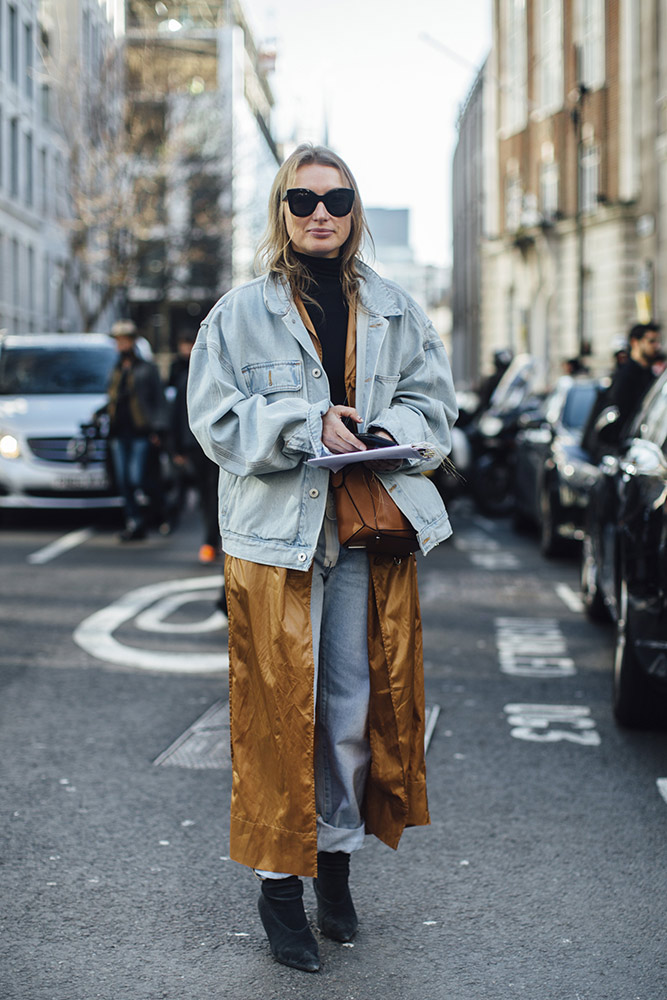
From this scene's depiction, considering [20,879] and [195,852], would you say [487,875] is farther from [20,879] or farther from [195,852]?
[20,879]

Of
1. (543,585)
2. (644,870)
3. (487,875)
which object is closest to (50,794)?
(487,875)

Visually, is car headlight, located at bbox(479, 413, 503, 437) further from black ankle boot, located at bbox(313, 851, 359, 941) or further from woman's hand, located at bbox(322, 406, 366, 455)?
woman's hand, located at bbox(322, 406, 366, 455)

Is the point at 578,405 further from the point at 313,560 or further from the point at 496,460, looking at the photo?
the point at 313,560

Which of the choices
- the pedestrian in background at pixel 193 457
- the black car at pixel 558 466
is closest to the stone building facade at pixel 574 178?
the black car at pixel 558 466

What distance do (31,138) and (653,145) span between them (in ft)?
79.2

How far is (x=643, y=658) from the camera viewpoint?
5.31 metres

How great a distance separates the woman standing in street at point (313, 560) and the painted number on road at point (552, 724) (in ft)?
7.64

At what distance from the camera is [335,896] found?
3.54 meters

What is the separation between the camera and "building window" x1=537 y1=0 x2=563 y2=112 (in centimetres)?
3897

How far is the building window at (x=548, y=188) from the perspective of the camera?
1561 inches

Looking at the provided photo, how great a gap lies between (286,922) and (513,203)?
1655 inches

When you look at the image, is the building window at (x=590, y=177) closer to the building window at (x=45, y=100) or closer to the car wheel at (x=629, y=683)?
the building window at (x=45, y=100)

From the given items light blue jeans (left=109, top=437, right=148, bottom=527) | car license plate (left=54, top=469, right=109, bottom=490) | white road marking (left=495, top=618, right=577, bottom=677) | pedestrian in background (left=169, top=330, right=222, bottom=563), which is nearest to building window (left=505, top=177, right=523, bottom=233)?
car license plate (left=54, top=469, right=109, bottom=490)

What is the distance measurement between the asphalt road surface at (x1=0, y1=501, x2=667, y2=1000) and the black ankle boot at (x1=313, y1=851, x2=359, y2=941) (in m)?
0.06
